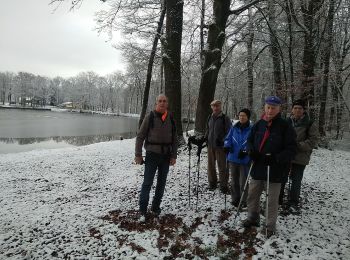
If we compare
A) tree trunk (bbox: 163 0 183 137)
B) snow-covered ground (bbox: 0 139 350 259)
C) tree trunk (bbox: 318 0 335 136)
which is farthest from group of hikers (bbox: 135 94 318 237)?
tree trunk (bbox: 318 0 335 136)

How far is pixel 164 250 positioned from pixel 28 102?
12337 centimetres

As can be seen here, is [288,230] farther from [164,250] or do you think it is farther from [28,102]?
[28,102]

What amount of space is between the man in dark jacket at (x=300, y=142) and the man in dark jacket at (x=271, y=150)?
1256mm

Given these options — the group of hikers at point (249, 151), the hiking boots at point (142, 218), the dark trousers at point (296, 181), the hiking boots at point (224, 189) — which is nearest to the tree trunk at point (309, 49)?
the dark trousers at point (296, 181)

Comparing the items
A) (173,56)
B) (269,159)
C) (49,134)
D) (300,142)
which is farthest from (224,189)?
(49,134)

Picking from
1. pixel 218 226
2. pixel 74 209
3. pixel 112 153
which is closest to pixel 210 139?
pixel 218 226

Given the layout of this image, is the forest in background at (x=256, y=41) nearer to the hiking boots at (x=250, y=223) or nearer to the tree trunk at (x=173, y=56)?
the tree trunk at (x=173, y=56)

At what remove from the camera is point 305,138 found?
19.2ft

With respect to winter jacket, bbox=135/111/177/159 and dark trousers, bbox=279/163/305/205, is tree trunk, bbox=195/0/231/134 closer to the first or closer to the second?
dark trousers, bbox=279/163/305/205

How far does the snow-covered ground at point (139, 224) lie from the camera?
4.44 m

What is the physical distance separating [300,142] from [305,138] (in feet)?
0.68

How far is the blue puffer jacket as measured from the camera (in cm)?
561

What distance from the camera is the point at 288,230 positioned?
5027 millimetres

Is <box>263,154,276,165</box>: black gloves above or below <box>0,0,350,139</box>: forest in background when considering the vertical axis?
below
